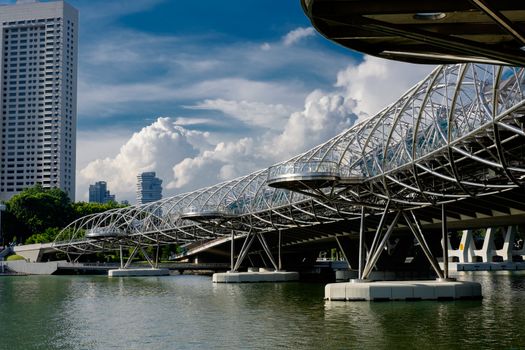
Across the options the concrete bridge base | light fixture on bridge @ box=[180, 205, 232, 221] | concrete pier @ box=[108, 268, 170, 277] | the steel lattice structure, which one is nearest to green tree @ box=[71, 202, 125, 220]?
concrete pier @ box=[108, 268, 170, 277]

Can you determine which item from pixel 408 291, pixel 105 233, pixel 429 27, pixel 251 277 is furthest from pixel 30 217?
pixel 429 27

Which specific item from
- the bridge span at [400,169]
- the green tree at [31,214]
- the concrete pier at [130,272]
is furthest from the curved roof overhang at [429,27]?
the green tree at [31,214]

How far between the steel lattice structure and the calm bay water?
927cm

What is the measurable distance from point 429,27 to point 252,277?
77.7 metres

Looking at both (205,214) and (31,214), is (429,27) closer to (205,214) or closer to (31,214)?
(205,214)

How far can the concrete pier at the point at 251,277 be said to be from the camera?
89375mm

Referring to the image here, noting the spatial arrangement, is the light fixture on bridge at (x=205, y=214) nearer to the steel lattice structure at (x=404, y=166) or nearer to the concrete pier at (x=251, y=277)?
the steel lattice structure at (x=404, y=166)

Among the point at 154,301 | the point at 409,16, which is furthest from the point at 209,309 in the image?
the point at 409,16

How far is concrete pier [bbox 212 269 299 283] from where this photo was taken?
293 ft

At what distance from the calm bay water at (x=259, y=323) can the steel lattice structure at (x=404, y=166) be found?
9.27 meters

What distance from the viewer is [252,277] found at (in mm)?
91938

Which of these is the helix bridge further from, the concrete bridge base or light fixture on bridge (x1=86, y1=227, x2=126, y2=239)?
the concrete bridge base

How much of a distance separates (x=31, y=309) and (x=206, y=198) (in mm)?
58628

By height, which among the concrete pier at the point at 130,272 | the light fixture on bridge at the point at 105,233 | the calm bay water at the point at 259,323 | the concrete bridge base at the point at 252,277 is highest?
the light fixture on bridge at the point at 105,233
